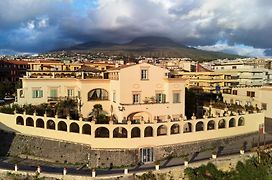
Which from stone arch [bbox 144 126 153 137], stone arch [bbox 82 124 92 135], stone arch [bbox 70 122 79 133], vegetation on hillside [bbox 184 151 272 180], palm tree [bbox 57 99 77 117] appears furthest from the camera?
palm tree [bbox 57 99 77 117]

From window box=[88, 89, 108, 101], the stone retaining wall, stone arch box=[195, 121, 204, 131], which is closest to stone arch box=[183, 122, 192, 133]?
stone arch box=[195, 121, 204, 131]

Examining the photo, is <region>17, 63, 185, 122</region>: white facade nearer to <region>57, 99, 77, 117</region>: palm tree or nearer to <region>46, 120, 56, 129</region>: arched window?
<region>57, 99, 77, 117</region>: palm tree

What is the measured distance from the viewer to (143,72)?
36.6 m

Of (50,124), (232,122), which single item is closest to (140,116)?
(50,124)

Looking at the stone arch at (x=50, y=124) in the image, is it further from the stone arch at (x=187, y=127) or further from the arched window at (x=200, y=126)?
the arched window at (x=200, y=126)

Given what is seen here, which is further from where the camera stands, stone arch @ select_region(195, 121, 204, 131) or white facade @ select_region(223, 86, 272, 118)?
white facade @ select_region(223, 86, 272, 118)

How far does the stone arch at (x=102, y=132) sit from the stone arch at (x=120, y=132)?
662 mm

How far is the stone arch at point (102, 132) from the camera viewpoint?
31484 mm

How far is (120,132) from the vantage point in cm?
3272

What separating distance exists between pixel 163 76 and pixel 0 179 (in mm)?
18696

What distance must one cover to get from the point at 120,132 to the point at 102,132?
168cm

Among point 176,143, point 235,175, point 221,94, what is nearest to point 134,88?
point 176,143

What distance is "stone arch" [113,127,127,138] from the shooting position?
31.9m

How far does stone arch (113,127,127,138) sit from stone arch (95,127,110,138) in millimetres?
662
